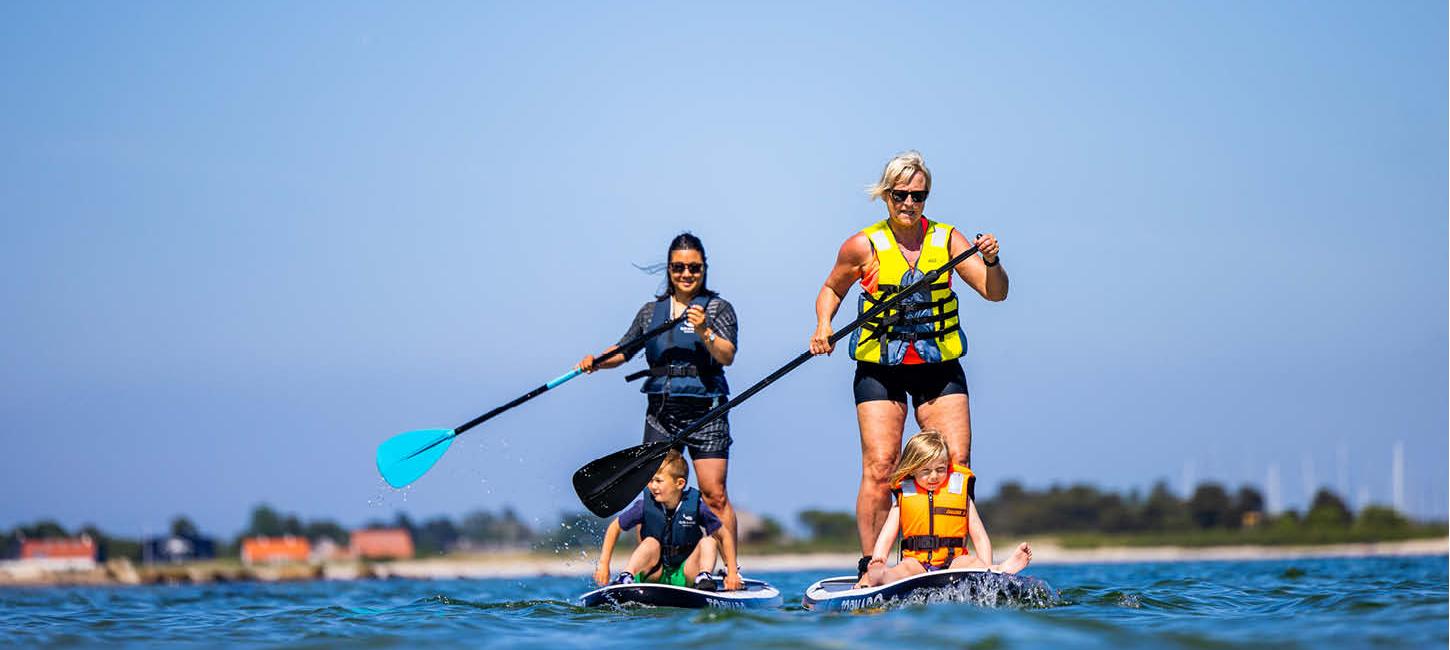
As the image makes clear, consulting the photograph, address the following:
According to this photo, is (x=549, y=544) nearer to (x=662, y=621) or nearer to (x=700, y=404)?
(x=700, y=404)

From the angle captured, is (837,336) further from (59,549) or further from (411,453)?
(59,549)

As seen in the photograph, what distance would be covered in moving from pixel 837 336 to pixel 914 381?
55 cm

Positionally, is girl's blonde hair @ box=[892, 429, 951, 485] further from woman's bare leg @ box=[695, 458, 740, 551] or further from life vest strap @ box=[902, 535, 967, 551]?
woman's bare leg @ box=[695, 458, 740, 551]

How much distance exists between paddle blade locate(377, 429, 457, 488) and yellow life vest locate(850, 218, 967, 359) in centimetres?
310

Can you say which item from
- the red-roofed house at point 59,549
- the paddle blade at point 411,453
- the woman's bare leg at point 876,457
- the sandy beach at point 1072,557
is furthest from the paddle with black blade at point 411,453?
the red-roofed house at point 59,549

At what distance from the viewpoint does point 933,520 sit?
8.45 meters

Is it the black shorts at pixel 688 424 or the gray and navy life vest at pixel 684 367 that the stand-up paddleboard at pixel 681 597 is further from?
the gray and navy life vest at pixel 684 367

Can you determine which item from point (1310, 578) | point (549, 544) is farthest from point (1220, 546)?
point (549, 544)

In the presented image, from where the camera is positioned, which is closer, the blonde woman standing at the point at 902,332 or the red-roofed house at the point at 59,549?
the blonde woman standing at the point at 902,332

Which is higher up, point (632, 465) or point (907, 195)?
point (907, 195)

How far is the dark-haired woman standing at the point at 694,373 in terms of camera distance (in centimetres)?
957

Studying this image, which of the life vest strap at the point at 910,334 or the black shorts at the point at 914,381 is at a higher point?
the life vest strap at the point at 910,334

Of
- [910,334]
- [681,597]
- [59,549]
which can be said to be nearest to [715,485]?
[681,597]

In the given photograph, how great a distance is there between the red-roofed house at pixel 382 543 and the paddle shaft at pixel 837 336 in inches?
2119
